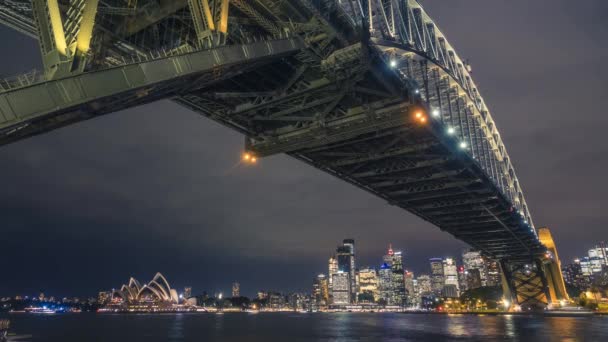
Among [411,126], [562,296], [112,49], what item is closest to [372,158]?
[411,126]

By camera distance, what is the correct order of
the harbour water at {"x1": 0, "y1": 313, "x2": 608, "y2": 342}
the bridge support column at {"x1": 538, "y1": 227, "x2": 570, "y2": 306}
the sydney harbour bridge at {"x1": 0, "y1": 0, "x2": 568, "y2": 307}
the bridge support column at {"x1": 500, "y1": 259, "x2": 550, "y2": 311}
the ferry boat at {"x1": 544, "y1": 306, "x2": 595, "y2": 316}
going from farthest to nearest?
the bridge support column at {"x1": 500, "y1": 259, "x2": 550, "y2": 311}, the bridge support column at {"x1": 538, "y1": 227, "x2": 570, "y2": 306}, the ferry boat at {"x1": 544, "y1": 306, "x2": 595, "y2": 316}, the harbour water at {"x1": 0, "y1": 313, "x2": 608, "y2": 342}, the sydney harbour bridge at {"x1": 0, "y1": 0, "x2": 568, "y2": 307}

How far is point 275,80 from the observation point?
23.9 meters

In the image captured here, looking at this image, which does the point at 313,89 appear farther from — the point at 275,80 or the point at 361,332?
the point at 361,332

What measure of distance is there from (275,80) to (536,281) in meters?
107

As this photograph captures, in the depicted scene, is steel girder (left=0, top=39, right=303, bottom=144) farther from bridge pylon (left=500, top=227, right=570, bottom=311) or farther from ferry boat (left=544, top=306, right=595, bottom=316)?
ferry boat (left=544, top=306, right=595, bottom=316)

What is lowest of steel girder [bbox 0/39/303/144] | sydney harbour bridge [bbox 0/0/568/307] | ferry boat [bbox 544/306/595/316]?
ferry boat [bbox 544/306/595/316]

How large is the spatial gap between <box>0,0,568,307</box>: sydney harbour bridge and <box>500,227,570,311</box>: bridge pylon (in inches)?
2053

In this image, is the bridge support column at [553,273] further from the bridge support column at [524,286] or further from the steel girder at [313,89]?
the steel girder at [313,89]

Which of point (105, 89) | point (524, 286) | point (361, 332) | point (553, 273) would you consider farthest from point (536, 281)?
point (105, 89)

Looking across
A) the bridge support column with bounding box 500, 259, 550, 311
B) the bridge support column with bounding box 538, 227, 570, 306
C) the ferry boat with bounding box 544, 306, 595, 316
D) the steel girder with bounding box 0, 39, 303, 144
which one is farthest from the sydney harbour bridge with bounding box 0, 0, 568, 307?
the bridge support column with bounding box 500, 259, 550, 311

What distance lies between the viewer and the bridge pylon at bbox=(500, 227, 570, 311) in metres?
95.0

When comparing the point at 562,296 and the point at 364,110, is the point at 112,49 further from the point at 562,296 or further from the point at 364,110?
the point at 562,296

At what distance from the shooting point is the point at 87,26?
33.9 ft

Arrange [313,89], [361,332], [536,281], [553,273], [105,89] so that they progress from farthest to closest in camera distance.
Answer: [536,281]
[553,273]
[361,332]
[313,89]
[105,89]
